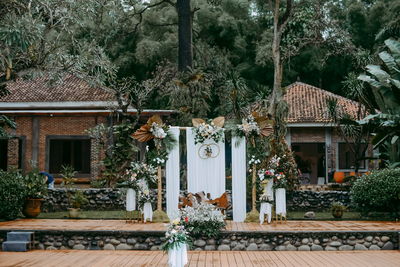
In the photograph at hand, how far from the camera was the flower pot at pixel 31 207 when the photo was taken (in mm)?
14492

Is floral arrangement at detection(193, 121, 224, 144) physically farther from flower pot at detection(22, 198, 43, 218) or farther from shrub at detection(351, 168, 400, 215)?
flower pot at detection(22, 198, 43, 218)

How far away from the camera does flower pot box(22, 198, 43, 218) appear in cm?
1449

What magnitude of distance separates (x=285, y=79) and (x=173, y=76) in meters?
9.44

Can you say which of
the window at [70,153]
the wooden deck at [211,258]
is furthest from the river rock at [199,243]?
the window at [70,153]

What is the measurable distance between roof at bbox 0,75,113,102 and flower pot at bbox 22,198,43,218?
839 cm

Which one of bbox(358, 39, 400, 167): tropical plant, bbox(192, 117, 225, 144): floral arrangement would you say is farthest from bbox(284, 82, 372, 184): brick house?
bbox(192, 117, 225, 144): floral arrangement

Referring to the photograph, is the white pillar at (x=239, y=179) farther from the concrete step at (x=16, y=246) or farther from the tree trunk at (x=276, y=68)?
the concrete step at (x=16, y=246)

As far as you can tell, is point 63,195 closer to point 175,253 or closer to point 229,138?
point 229,138

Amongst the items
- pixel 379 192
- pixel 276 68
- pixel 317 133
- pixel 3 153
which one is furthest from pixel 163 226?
pixel 317 133

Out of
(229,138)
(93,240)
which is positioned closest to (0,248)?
(93,240)

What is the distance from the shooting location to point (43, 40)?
12.4m

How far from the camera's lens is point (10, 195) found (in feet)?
44.6

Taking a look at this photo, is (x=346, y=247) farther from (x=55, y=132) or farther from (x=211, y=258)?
(x=55, y=132)

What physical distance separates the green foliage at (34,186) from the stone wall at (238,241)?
2.51 metres
